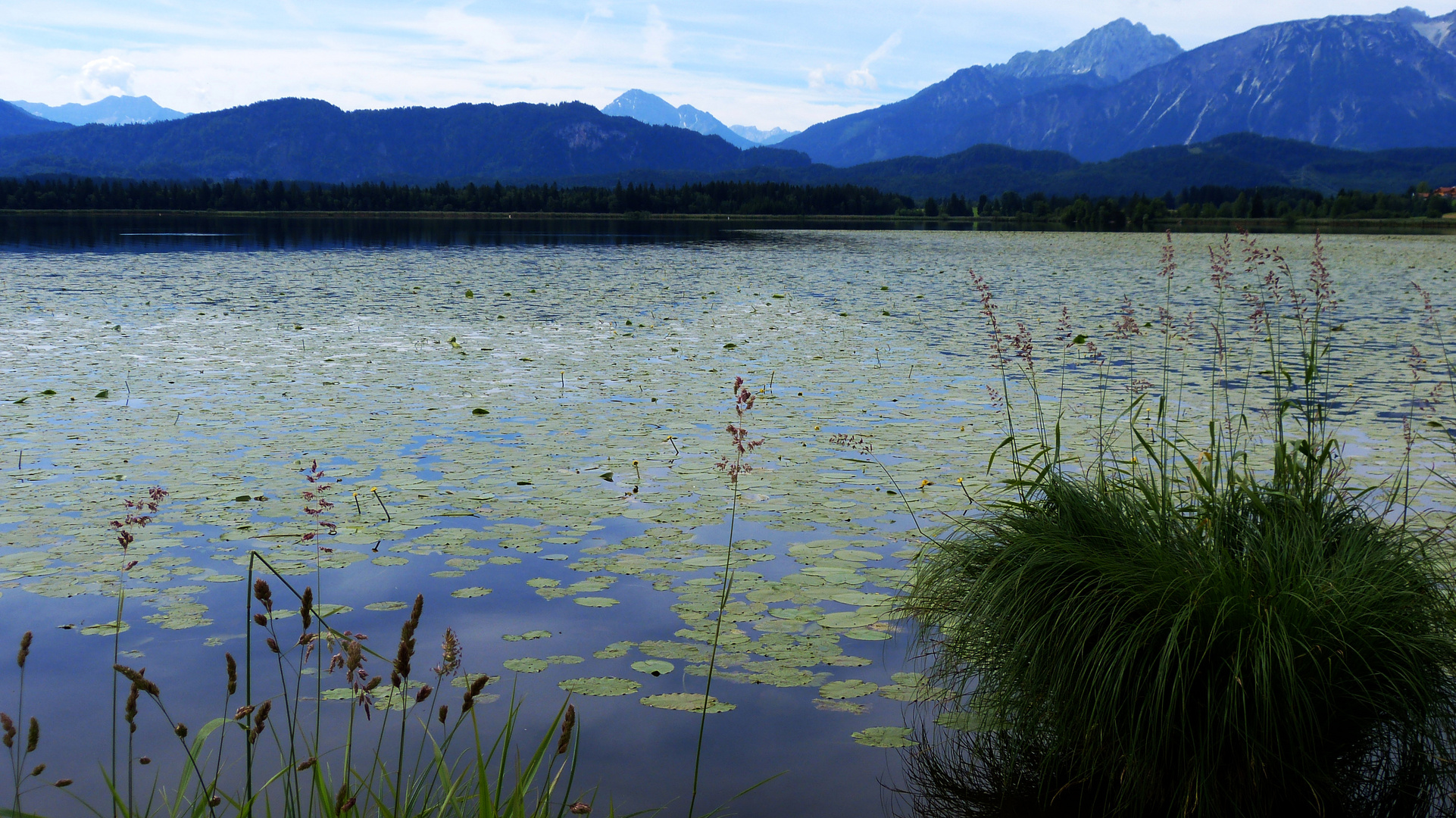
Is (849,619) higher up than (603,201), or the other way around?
(603,201)

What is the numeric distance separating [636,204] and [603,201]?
248 inches

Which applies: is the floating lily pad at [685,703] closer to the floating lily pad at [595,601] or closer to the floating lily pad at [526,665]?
the floating lily pad at [526,665]

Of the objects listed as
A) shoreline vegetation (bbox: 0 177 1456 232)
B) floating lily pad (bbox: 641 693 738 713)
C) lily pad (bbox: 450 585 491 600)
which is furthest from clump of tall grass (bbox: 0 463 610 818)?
shoreline vegetation (bbox: 0 177 1456 232)

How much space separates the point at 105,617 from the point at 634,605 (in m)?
3.13

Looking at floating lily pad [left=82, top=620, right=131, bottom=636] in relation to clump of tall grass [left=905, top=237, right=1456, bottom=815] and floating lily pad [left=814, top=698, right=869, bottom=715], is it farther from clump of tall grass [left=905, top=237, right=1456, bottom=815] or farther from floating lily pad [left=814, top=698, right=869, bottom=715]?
clump of tall grass [left=905, top=237, right=1456, bottom=815]

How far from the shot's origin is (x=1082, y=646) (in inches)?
163

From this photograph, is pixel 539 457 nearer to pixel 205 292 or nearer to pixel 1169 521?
pixel 1169 521

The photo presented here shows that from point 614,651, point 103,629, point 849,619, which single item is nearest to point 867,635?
point 849,619

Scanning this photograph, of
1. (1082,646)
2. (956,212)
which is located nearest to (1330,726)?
(1082,646)

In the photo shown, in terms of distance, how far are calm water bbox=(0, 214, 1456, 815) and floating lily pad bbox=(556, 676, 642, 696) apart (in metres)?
0.09

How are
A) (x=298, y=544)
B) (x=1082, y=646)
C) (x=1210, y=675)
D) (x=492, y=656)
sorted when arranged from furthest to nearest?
1. (x=298, y=544)
2. (x=492, y=656)
3. (x=1082, y=646)
4. (x=1210, y=675)

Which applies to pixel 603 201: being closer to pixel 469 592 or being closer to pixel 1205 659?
pixel 469 592

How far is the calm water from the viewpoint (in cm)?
520

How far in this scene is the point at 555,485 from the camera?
9.01m
